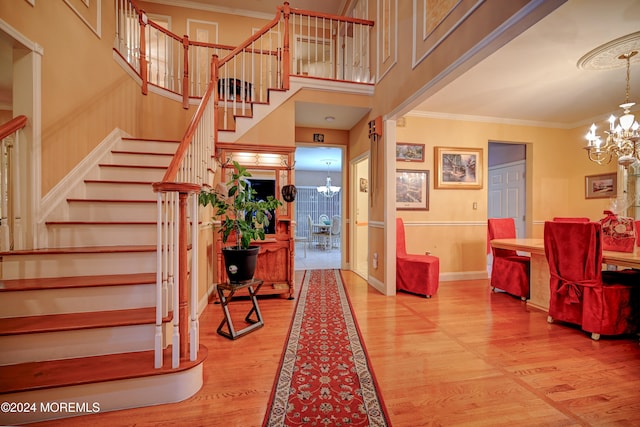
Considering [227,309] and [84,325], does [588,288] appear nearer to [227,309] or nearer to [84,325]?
[227,309]

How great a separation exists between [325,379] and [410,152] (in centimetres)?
364

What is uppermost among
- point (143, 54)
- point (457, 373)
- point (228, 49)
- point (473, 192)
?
point (228, 49)

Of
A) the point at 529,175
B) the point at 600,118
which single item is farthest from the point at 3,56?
the point at 600,118

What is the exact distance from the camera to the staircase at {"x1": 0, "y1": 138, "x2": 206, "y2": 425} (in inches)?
54.4

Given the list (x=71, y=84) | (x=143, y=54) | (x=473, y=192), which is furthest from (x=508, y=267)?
(x=143, y=54)

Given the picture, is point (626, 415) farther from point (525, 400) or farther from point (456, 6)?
point (456, 6)

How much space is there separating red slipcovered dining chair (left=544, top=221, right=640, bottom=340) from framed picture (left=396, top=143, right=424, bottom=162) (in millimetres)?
2126

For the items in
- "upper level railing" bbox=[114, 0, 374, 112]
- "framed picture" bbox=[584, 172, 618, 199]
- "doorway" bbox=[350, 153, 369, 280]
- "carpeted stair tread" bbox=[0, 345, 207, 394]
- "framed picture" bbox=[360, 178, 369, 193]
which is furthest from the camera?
"framed picture" bbox=[360, 178, 369, 193]

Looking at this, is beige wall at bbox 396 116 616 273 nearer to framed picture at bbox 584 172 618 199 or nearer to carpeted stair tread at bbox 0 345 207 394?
framed picture at bbox 584 172 618 199

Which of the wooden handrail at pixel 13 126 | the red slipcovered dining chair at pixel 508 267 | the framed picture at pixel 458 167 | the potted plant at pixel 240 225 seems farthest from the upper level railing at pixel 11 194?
the red slipcovered dining chair at pixel 508 267

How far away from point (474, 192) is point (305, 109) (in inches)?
125

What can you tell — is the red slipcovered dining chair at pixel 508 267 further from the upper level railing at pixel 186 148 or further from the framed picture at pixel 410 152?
the upper level railing at pixel 186 148

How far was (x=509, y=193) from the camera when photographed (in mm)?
5254

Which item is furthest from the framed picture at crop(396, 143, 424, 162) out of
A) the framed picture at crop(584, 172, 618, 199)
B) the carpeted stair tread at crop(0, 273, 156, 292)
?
the carpeted stair tread at crop(0, 273, 156, 292)
